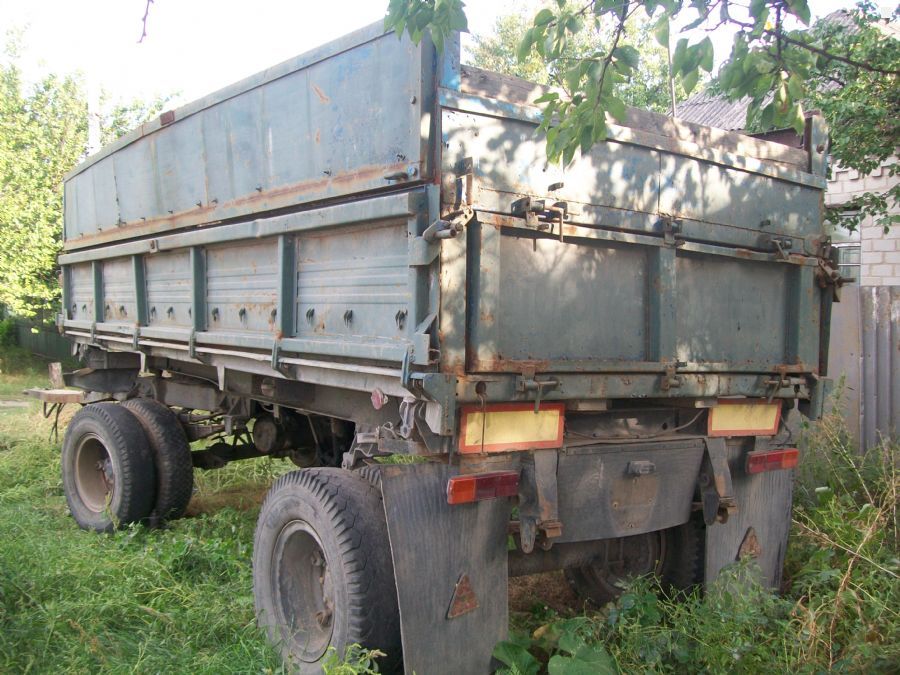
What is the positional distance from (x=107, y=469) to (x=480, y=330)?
396 centimetres

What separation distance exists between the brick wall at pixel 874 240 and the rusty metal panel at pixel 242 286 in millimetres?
7654

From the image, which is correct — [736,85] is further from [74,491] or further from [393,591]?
[74,491]

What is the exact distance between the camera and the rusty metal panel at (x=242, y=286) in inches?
152

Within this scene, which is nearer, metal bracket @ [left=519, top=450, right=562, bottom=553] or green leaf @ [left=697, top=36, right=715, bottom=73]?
green leaf @ [left=697, top=36, right=715, bottom=73]

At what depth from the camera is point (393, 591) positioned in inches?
122

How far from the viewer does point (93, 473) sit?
588 centimetres

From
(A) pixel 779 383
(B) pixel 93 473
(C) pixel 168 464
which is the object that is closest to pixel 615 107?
(A) pixel 779 383

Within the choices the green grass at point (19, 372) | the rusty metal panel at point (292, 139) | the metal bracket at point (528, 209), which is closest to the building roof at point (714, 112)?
the rusty metal panel at point (292, 139)

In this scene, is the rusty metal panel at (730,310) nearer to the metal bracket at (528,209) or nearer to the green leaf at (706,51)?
the metal bracket at (528,209)

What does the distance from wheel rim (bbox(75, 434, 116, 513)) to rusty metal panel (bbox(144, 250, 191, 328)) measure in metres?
1.24

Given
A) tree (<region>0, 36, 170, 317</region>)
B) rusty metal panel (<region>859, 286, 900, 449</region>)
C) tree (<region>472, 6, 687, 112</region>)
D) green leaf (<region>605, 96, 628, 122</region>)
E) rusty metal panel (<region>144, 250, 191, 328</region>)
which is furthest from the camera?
tree (<region>472, 6, 687, 112</region>)

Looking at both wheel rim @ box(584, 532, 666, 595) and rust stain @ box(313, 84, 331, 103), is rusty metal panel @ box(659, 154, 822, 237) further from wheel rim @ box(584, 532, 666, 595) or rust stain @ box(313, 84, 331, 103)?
wheel rim @ box(584, 532, 666, 595)

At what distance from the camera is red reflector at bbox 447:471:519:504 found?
2.89 m

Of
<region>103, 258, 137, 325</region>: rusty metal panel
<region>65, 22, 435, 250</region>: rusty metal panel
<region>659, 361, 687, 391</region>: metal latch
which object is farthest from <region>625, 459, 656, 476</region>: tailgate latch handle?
<region>103, 258, 137, 325</region>: rusty metal panel
